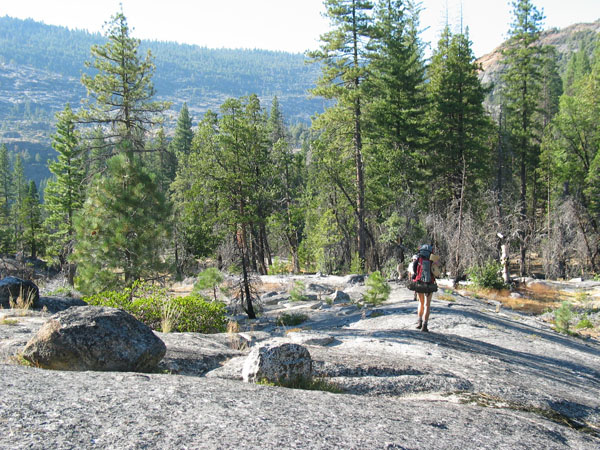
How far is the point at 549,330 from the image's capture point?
41.8 ft

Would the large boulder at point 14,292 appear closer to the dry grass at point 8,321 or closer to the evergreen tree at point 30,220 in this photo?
the dry grass at point 8,321

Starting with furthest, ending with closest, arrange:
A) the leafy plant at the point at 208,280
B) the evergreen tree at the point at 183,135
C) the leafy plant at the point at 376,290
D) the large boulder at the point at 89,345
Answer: the evergreen tree at the point at 183,135
the leafy plant at the point at 376,290
the leafy plant at the point at 208,280
the large boulder at the point at 89,345

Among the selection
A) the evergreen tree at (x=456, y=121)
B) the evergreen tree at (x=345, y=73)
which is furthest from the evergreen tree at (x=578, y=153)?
the evergreen tree at (x=345, y=73)

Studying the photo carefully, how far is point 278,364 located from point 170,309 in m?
5.28

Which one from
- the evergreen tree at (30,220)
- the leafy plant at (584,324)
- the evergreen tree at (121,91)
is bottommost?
the leafy plant at (584,324)

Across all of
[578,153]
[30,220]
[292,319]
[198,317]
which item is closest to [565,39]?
[578,153]

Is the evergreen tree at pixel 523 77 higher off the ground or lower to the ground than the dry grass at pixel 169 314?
higher

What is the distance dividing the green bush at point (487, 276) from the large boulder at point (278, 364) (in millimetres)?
17756

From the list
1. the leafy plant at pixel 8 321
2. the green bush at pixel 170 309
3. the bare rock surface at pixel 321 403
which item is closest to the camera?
the bare rock surface at pixel 321 403

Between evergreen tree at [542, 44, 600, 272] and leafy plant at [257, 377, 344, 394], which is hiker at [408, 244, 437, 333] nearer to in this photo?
leafy plant at [257, 377, 344, 394]

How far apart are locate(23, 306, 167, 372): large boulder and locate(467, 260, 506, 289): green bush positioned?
735 inches

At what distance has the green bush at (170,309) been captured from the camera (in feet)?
31.2

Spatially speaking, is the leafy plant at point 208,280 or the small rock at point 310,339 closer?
the small rock at point 310,339

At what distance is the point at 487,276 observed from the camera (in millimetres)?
21797
